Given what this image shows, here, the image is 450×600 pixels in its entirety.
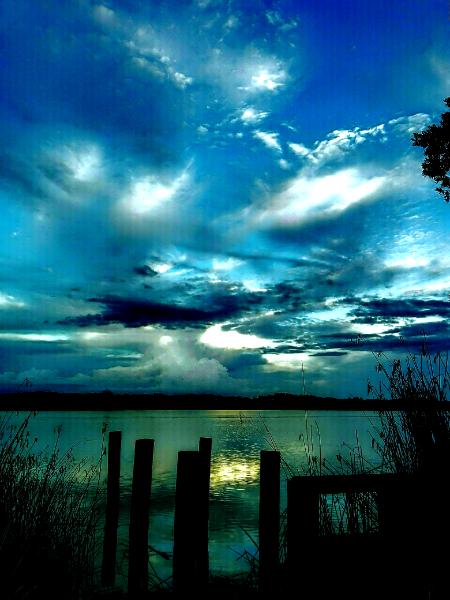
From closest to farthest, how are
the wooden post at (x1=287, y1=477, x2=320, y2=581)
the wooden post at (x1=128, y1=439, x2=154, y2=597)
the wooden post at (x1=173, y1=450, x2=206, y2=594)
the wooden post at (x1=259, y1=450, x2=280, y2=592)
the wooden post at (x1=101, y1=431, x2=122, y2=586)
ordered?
the wooden post at (x1=287, y1=477, x2=320, y2=581)
the wooden post at (x1=173, y1=450, x2=206, y2=594)
the wooden post at (x1=259, y1=450, x2=280, y2=592)
the wooden post at (x1=128, y1=439, x2=154, y2=597)
the wooden post at (x1=101, y1=431, x2=122, y2=586)

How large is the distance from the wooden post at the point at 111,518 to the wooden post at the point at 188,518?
4199 millimetres

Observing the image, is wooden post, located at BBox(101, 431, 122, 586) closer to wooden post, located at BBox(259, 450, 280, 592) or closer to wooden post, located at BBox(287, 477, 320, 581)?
wooden post, located at BBox(259, 450, 280, 592)

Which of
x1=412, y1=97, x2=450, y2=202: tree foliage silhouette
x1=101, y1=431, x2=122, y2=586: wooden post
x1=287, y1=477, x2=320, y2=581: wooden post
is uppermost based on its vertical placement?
x1=412, y1=97, x2=450, y2=202: tree foliage silhouette

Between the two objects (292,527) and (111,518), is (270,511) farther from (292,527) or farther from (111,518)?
(111,518)

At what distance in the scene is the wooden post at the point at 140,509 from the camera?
7664mm

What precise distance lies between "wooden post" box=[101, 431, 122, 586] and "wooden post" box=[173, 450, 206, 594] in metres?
4.20

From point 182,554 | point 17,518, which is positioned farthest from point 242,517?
point 182,554

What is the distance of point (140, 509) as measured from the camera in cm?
778

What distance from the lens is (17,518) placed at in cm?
699

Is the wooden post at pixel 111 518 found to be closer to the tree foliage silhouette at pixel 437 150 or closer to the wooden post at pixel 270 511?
the wooden post at pixel 270 511

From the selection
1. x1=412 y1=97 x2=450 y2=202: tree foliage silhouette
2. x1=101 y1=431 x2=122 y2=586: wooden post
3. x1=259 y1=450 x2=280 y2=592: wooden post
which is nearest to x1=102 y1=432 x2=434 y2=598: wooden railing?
x1=259 y1=450 x2=280 y2=592: wooden post

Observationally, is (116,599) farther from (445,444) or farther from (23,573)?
(445,444)

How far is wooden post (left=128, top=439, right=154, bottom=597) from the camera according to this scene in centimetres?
766

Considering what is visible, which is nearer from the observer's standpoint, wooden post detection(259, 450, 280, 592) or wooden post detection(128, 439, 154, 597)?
wooden post detection(259, 450, 280, 592)
